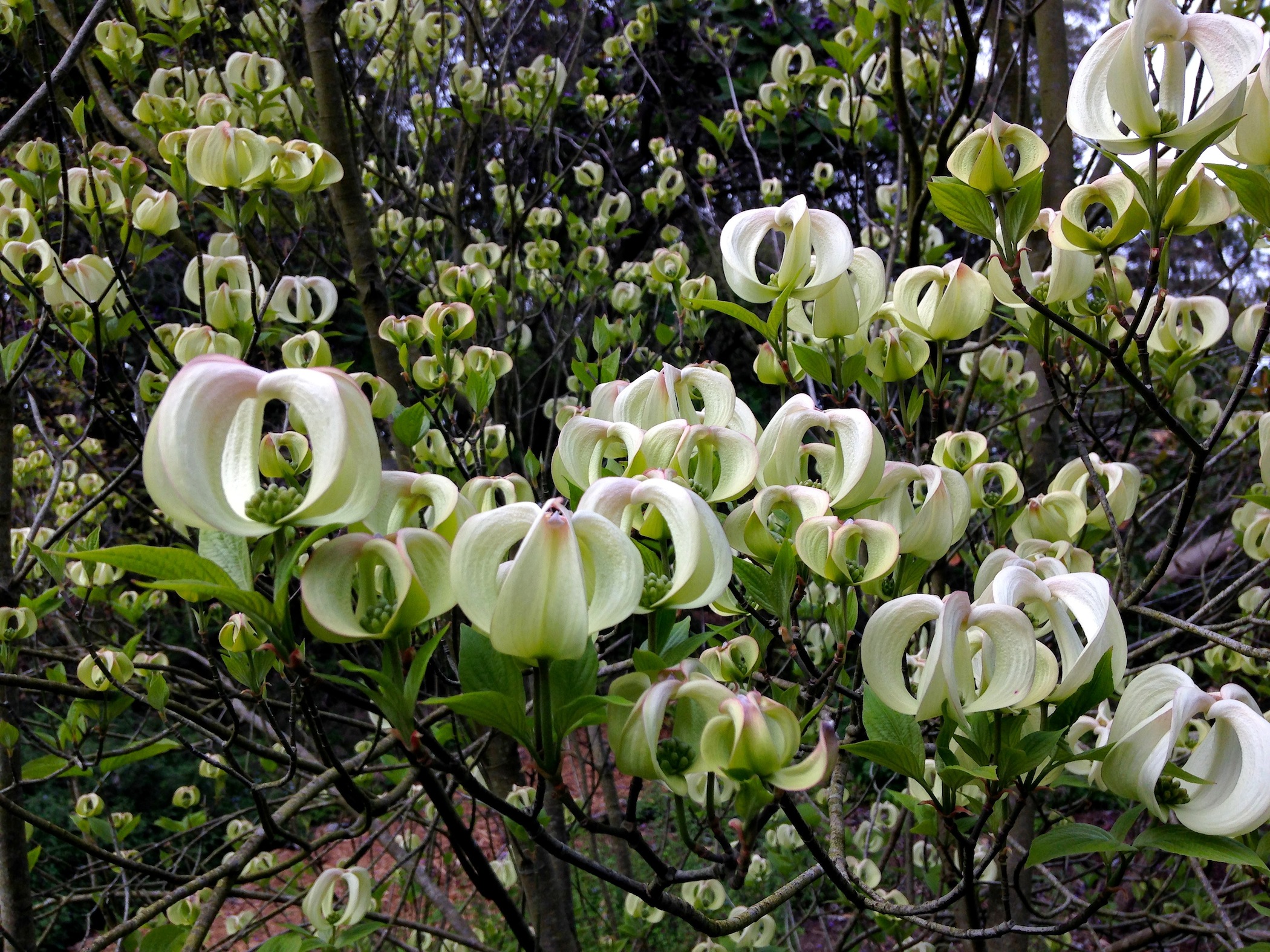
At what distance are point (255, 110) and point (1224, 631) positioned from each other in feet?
6.59

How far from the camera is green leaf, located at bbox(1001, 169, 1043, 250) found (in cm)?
79

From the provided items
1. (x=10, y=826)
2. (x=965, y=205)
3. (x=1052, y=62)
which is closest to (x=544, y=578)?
(x=965, y=205)

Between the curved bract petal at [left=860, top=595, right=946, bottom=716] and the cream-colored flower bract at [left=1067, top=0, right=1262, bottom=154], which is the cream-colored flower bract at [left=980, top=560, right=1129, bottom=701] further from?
the cream-colored flower bract at [left=1067, top=0, right=1262, bottom=154]

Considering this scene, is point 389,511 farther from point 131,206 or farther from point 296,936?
point 131,206

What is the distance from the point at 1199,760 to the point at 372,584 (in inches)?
22.7

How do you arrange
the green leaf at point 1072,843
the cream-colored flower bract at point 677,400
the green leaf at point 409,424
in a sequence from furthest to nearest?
the green leaf at point 409,424
the cream-colored flower bract at point 677,400
the green leaf at point 1072,843

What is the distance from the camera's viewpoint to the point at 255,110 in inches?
70.7

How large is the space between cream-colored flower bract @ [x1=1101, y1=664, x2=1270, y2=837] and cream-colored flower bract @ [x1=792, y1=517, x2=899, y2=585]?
0.67 ft

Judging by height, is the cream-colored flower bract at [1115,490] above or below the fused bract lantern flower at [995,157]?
below

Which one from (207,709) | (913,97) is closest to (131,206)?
(207,709)

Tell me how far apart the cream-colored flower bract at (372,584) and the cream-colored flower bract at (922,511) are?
1.36ft

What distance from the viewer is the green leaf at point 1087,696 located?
590 millimetres

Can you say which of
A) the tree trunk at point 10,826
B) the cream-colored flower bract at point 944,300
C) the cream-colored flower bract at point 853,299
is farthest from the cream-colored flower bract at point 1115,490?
the tree trunk at point 10,826

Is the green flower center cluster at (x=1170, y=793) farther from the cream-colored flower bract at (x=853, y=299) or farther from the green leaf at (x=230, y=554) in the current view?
the green leaf at (x=230, y=554)
